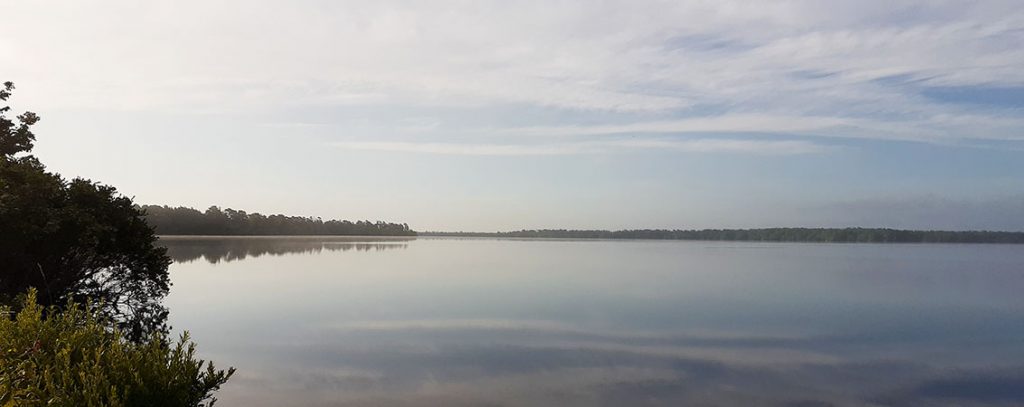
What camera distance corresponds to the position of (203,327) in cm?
2456

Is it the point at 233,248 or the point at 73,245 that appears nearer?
the point at 73,245

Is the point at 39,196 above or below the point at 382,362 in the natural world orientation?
above

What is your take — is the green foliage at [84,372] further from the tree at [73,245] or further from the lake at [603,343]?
the tree at [73,245]

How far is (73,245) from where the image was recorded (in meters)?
20.1

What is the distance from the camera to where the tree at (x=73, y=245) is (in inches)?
734

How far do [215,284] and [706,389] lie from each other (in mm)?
33989

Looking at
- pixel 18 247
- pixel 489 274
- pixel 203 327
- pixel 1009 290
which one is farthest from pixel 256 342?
pixel 1009 290

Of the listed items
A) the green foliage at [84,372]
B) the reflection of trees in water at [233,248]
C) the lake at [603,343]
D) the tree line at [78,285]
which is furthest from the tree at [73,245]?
the reflection of trees in water at [233,248]

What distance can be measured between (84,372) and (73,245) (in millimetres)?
16061

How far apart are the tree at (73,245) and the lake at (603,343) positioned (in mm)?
2759

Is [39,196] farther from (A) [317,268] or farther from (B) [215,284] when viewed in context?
(A) [317,268]

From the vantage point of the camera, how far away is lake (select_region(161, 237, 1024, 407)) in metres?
15.0

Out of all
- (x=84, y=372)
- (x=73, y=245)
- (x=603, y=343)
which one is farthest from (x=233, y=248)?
(x=84, y=372)

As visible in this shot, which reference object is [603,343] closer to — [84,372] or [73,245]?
[84,372]
